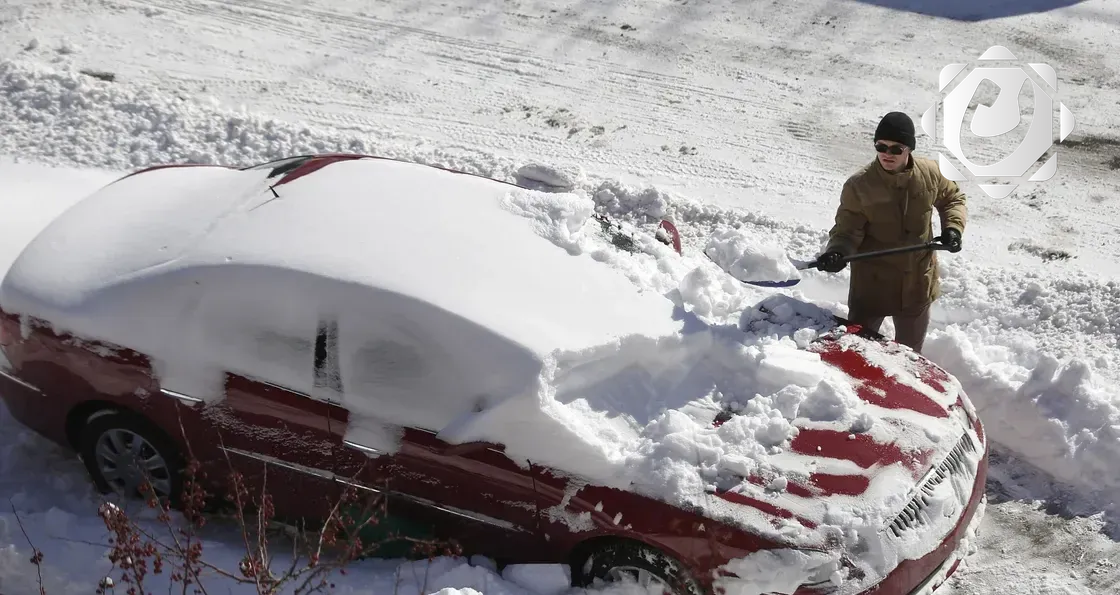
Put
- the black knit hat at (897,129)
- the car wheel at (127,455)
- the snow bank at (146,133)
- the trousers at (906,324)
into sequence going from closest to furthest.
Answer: the car wheel at (127,455)
the black knit hat at (897,129)
the trousers at (906,324)
the snow bank at (146,133)

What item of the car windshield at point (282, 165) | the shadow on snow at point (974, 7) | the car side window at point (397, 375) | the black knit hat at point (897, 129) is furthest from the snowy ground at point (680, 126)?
the car windshield at point (282, 165)

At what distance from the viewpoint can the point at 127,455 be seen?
14.4 ft

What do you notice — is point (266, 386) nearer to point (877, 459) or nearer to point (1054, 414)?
point (877, 459)

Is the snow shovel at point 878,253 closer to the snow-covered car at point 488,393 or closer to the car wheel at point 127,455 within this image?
the snow-covered car at point 488,393

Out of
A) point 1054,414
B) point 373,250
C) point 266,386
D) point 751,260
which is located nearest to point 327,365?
point 266,386

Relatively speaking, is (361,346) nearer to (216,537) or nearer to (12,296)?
(216,537)

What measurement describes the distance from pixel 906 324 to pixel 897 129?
1.08m

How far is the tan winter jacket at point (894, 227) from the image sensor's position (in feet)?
15.7

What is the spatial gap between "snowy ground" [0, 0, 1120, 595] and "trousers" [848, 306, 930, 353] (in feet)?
1.32

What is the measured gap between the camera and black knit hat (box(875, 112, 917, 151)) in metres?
4.54

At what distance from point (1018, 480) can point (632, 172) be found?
330 centimetres

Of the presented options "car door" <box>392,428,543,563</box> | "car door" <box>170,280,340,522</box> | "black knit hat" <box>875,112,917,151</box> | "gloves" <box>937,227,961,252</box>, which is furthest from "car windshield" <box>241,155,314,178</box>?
"gloves" <box>937,227,961,252</box>

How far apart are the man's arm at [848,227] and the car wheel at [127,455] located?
316 centimetres

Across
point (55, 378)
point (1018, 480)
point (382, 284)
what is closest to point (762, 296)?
point (1018, 480)
